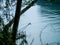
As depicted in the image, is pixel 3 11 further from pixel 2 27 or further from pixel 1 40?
pixel 1 40

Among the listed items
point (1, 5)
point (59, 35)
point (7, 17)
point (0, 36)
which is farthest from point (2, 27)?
point (59, 35)

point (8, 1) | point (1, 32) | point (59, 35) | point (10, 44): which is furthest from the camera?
point (59, 35)

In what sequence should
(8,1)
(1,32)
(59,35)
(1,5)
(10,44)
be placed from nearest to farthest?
1. (10,44)
2. (1,32)
3. (8,1)
4. (1,5)
5. (59,35)

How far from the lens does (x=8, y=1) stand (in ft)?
5.51

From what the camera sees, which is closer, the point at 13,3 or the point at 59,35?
the point at 13,3

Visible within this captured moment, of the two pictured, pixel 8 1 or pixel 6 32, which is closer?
pixel 6 32

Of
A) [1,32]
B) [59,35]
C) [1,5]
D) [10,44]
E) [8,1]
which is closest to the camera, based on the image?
[10,44]

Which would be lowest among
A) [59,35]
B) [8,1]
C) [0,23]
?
[59,35]

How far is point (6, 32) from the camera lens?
1.30m

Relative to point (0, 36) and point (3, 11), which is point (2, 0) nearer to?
point (3, 11)

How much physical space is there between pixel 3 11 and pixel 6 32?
52 centimetres

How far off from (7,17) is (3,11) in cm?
12

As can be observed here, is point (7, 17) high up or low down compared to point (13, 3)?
down

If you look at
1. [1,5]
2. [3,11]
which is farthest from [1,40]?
[1,5]
